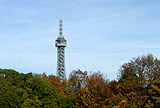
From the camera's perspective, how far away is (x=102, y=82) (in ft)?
85.1

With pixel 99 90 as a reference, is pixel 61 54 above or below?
above

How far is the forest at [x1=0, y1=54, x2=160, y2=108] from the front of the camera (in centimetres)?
2281

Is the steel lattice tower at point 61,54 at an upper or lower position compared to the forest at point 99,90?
Answer: upper

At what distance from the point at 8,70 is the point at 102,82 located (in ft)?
30.5

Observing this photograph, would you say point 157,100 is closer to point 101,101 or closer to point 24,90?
Answer: point 101,101

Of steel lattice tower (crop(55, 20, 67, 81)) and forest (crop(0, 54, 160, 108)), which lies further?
steel lattice tower (crop(55, 20, 67, 81))

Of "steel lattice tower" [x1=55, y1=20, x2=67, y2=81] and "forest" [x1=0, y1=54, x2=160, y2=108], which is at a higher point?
"steel lattice tower" [x1=55, y1=20, x2=67, y2=81]

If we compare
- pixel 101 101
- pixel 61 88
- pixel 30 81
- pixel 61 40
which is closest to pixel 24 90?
pixel 30 81

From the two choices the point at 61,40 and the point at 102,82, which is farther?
the point at 61,40

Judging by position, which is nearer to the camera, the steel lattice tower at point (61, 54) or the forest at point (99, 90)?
the forest at point (99, 90)

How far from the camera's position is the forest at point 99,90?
898 inches

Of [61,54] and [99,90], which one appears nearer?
[99,90]

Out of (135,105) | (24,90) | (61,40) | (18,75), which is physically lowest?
(135,105)

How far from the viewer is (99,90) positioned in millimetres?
25359
